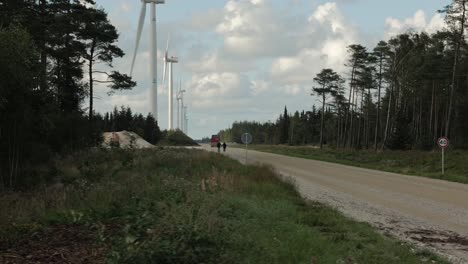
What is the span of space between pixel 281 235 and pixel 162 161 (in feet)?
70.6

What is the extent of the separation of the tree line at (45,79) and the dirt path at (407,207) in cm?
1441

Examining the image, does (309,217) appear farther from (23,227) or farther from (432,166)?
(432,166)

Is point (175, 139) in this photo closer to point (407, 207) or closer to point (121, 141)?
point (121, 141)

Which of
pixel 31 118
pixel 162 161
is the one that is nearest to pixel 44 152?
pixel 31 118

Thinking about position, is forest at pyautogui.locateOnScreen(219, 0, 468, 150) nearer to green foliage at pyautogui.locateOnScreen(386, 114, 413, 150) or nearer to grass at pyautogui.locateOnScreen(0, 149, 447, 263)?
green foliage at pyautogui.locateOnScreen(386, 114, 413, 150)

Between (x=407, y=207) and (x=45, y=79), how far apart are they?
67.6 feet

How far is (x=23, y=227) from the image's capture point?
8.47 metres

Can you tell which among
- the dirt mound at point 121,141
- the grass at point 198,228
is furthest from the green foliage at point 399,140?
the grass at point 198,228

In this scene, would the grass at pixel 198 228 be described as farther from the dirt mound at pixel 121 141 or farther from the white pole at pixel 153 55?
the white pole at pixel 153 55

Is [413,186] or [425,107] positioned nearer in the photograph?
[413,186]

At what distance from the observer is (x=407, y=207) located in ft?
55.2

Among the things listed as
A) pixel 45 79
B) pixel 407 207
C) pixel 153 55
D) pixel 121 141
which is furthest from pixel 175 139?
pixel 407 207

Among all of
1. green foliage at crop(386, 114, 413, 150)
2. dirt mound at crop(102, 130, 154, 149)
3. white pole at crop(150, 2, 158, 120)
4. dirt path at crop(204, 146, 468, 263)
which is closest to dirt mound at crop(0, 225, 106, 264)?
dirt path at crop(204, 146, 468, 263)

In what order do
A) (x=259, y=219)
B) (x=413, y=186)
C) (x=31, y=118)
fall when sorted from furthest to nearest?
(x=31, y=118) < (x=413, y=186) < (x=259, y=219)
